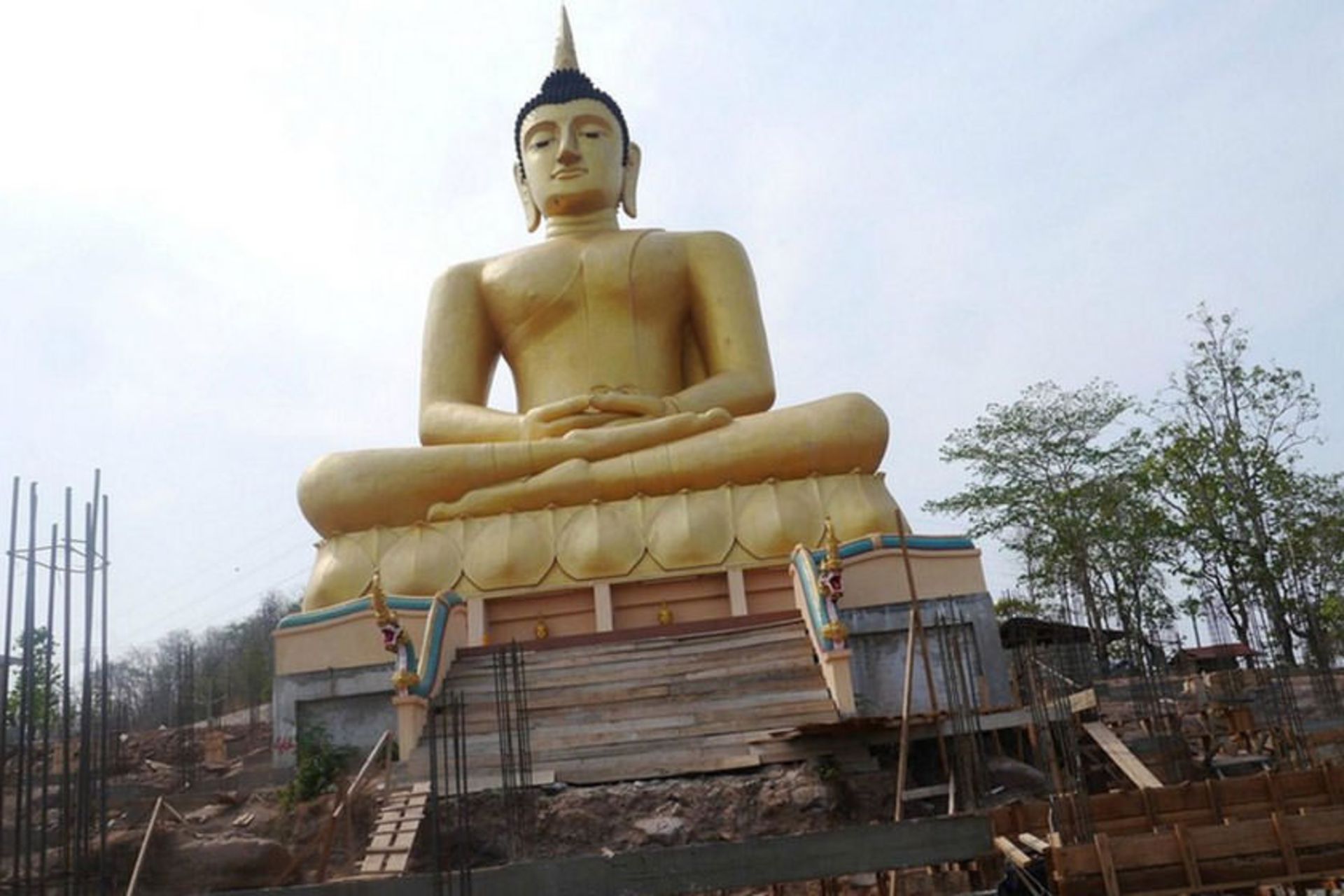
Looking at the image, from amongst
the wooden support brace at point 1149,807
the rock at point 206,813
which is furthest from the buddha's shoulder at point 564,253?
the wooden support brace at point 1149,807

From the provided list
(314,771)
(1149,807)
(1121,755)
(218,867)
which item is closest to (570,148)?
(314,771)

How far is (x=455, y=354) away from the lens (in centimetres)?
1644

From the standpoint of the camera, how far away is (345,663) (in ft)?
40.8

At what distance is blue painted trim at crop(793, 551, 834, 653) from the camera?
35.5 ft

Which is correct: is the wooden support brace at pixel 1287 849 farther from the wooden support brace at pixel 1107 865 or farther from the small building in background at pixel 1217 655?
the small building in background at pixel 1217 655

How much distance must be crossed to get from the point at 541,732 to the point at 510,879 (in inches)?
194

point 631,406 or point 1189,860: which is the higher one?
point 631,406

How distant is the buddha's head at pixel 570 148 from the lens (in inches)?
673

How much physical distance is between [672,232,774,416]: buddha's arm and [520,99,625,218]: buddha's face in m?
1.44

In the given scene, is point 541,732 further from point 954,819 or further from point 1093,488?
point 1093,488

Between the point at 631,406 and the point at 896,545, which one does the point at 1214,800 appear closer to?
the point at 896,545

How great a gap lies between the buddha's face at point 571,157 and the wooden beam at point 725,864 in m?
12.6

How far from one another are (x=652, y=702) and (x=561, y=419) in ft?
15.8

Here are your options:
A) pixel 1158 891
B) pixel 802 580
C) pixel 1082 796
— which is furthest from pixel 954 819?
pixel 802 580
